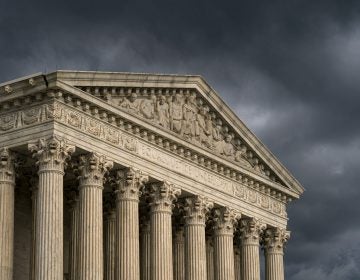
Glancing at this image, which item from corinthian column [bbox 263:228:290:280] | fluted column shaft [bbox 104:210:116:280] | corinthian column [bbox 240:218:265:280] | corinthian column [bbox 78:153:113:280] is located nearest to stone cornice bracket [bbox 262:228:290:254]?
corinthian column [bbox 263:228:290:280]

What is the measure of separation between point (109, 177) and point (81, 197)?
3480 millimetres

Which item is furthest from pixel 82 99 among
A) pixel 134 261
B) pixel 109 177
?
pixel 134 261

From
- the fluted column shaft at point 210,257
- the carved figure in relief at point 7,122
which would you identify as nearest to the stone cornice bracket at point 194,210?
the fluted column shaft at point 210,257

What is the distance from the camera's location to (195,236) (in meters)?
59.0

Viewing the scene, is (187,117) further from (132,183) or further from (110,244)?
(110,244)

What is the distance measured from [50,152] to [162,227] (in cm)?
995

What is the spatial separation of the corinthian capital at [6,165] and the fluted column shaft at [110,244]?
8222mm

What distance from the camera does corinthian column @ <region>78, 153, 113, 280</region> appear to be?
49.4 meters

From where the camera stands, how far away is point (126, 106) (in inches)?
2130

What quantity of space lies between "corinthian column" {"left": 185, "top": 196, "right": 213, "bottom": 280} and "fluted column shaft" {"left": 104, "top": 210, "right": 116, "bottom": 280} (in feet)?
14.4

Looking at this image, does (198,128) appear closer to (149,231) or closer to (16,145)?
(149,231)

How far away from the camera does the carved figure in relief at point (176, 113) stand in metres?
57.7

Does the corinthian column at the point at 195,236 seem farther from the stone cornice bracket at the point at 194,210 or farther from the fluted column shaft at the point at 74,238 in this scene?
the fluted column shaft at the point at 74,238

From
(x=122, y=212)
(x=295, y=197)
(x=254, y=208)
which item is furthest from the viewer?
(x=295, y=197)
